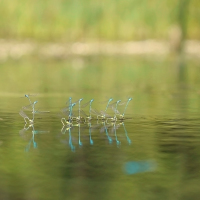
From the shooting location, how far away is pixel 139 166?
584 cm

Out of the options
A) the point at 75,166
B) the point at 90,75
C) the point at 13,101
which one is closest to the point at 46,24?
the point at 90,75

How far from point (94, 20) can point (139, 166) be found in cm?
2969

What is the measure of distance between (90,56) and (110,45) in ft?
4.53

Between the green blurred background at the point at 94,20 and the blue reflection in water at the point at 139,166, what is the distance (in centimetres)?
2855

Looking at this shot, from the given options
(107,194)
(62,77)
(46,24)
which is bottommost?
(107,194)

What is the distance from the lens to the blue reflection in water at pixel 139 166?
5664 millimetres

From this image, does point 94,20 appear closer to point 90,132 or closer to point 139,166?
point 90,132

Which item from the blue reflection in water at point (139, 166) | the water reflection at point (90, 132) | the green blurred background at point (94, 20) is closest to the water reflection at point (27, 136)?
the water reflection at point (90, 132)

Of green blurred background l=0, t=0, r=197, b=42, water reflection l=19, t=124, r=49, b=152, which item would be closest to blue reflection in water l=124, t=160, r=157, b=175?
water reflection l=19, t=124, r=49, b=152

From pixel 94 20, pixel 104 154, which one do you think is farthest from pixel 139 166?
pixel 94 20

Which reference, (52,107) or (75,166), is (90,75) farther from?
(75,166)

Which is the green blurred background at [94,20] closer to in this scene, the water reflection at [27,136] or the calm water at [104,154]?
the calm water at [104,154]

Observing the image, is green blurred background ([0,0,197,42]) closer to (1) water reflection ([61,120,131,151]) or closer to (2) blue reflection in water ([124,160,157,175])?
(1) water reflection ([61,120,131,151])

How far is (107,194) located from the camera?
4934mm
